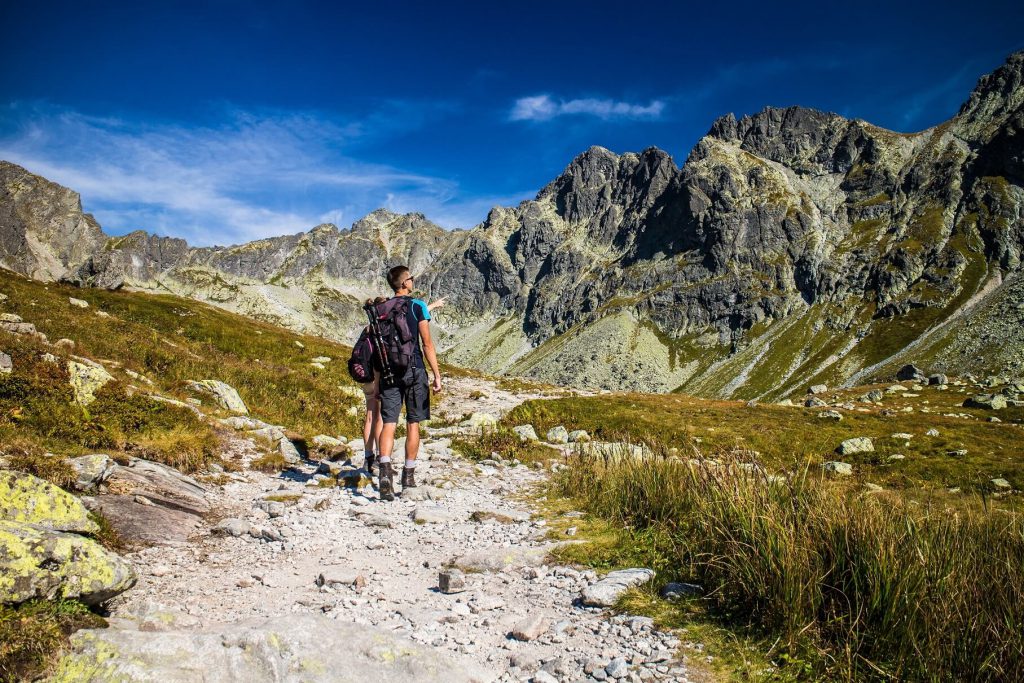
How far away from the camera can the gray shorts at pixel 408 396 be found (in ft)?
32.7

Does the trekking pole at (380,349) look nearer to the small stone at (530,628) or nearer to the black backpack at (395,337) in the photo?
the black backpack at (395,337)

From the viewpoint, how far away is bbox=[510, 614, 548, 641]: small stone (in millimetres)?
4695

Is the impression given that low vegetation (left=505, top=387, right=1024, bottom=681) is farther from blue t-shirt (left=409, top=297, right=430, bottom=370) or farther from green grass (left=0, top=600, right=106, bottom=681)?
green grass (left=0, top=600, right=106, bottom=681)

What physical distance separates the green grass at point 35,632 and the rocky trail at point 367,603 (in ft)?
0.61

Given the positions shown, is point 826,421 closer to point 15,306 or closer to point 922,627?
point 922,627

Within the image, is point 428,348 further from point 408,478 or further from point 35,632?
point 35,632

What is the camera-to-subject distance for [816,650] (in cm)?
409

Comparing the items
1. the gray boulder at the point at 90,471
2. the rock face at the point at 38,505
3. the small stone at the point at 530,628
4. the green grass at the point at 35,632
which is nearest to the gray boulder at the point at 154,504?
the gray boulder at the point at 90,471

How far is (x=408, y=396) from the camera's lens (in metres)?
10.1

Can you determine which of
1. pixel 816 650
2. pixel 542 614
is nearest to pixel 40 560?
pixel 542 614

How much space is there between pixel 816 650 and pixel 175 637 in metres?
4.98

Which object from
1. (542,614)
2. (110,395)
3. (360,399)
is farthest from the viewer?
(360,399)

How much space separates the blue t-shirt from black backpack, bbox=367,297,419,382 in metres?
0.08

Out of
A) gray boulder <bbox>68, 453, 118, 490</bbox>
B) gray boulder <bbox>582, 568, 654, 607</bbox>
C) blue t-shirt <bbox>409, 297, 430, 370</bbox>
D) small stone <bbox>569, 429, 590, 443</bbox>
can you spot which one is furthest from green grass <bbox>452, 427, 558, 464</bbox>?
gray boulder <bbox>582, 568, 654, 607</bbox>
